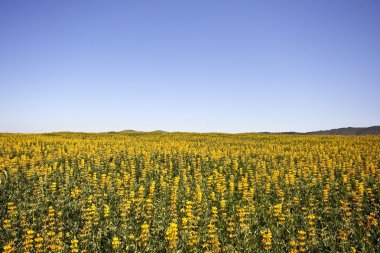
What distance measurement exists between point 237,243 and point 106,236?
3.37 m

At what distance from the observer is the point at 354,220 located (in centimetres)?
842

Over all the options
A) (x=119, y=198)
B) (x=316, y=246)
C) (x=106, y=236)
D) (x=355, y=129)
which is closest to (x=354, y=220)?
(x=316, y=246)

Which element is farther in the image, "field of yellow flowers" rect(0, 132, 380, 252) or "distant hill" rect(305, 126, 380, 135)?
"distant hill" rect(305, 126, 380, 135)

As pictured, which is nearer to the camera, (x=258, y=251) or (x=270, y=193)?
(x=258, y=251)

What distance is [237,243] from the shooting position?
6.81m

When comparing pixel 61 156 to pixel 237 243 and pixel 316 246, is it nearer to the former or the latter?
pixel 237 243

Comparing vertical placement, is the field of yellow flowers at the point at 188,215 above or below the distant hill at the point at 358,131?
below

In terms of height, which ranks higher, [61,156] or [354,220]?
[61,156]

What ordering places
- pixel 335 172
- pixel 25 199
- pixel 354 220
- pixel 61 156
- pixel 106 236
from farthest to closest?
pixel 61 156 < pixel 335 172 < pixel 25 199 < pixel 354 220 < pixel 106 236

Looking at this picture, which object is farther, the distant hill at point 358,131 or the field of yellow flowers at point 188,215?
the distant hill at point 358,131

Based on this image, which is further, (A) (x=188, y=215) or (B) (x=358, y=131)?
(B) (x=358, y=131)

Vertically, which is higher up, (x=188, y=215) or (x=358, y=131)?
(x=358, y=131)

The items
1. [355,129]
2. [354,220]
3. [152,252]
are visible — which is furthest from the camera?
[355,129]

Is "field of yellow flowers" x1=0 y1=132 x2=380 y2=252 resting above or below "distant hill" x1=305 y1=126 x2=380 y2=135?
below
